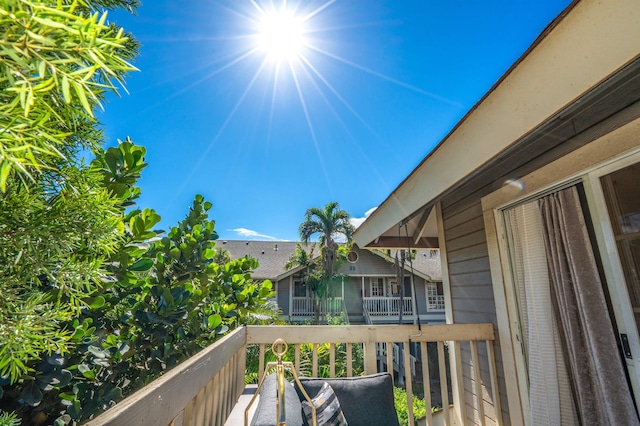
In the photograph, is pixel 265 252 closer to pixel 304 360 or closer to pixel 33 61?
pixel 304 360

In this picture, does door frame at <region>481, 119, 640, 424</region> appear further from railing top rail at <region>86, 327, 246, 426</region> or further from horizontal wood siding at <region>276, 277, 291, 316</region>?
horizontal wood siding at <region>276, 277, 291, 316</region>

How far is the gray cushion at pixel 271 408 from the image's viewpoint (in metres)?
1.19

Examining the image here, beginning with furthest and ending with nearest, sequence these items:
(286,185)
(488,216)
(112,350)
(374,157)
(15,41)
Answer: (286,185) → (374,157) → (488,216) → (112,350) → (15,41)

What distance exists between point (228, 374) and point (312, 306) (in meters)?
14.5

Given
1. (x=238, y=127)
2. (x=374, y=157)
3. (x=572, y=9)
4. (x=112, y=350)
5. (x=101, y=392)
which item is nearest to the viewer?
(x=572, y=9)

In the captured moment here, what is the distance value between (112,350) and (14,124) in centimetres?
150

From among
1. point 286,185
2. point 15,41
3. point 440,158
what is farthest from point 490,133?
point 286,185

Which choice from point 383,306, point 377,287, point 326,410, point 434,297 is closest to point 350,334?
point 326,410

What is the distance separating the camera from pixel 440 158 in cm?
160

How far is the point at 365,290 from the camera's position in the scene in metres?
16.6

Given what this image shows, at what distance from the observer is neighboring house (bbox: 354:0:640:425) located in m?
0.90

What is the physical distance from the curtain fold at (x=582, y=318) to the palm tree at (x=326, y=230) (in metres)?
12.6

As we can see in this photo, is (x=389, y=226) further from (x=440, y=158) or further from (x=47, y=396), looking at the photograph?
(x=47, y=396)

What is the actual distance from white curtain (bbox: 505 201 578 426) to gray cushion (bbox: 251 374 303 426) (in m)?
1.66
